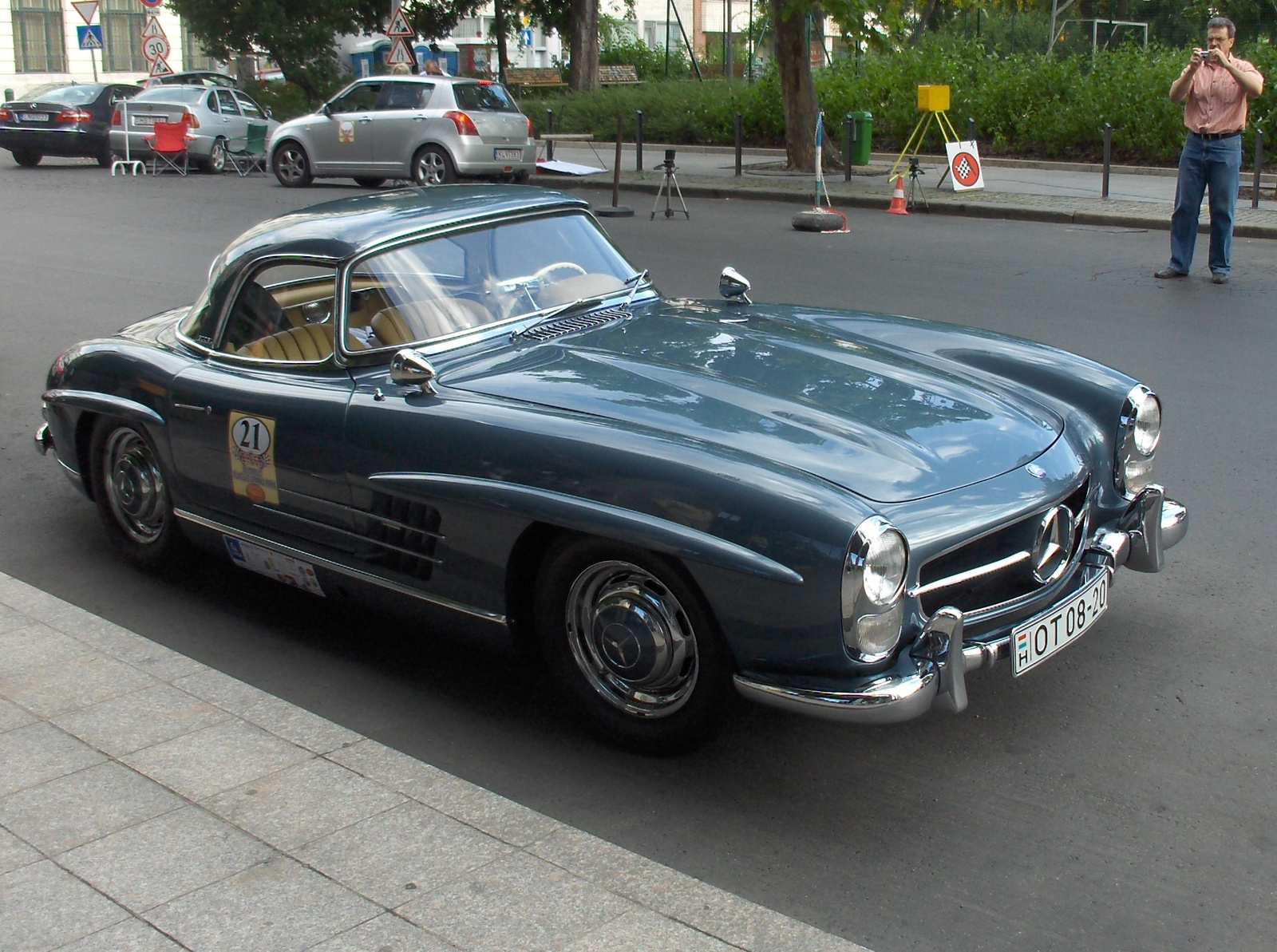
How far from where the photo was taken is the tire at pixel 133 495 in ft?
16.7

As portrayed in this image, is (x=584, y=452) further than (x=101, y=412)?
No

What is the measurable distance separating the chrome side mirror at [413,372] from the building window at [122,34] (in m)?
54.5

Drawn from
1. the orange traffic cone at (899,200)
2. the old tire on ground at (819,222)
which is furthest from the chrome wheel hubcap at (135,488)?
the orange traffic cone at (899,200)

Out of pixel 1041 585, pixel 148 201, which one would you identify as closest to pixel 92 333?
pixel 1041 585

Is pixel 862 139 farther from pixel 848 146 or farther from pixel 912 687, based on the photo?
pixel 912 687

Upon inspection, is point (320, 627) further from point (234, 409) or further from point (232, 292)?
point (232, 292)

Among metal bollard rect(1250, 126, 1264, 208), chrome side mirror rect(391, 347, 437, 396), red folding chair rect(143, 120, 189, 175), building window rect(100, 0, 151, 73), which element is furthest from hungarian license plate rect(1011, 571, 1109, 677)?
building window rect(100, 0, 151, 73)

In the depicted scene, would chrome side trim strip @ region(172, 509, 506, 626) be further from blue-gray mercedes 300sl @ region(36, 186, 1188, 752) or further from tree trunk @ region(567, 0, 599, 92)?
tree trunk @ region(567, 0, 599, 92)

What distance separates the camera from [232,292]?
4953 mm

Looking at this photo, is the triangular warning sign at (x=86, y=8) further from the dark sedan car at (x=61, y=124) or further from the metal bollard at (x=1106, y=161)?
the metal bollard at (x=1106, y=161)

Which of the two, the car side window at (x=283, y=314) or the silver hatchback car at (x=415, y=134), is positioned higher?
the silver hatchback car at (x=415, y=134)

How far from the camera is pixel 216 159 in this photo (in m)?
23.9

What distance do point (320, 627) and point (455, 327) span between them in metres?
1.19

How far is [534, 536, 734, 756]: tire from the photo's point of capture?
346 cm
